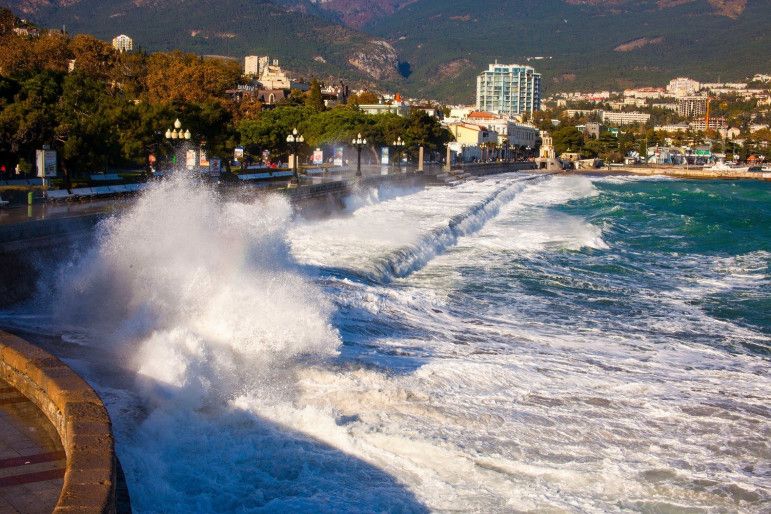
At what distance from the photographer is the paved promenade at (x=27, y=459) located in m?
7.12

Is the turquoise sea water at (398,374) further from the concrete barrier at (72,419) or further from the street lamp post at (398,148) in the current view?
the street lamp post at (398,148)

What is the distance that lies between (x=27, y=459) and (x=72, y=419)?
1.60ft

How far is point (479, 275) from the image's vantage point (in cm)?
2552

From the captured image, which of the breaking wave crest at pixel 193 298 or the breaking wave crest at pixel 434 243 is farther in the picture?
the breaking wave crest at pixel 434 243

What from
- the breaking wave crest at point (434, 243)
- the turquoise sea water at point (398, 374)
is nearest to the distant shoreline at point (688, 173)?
the breaking wave crest at point (434, 243)

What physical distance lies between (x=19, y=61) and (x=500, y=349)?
49.9 metres

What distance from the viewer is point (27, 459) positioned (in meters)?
7.87

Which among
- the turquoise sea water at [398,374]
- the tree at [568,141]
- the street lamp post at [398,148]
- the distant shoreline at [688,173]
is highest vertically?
the tree at [568,141]

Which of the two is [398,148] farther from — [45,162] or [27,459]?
[27,459]

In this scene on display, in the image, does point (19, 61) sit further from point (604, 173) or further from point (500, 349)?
point (604, 173)

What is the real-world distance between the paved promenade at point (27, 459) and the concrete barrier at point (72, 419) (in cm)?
11

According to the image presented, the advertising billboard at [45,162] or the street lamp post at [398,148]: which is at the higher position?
the street lamp post at [398,148]

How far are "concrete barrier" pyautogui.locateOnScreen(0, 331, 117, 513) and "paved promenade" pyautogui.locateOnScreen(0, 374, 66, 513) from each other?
108 millimetres

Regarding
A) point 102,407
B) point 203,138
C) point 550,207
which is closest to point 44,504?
point 102,407
